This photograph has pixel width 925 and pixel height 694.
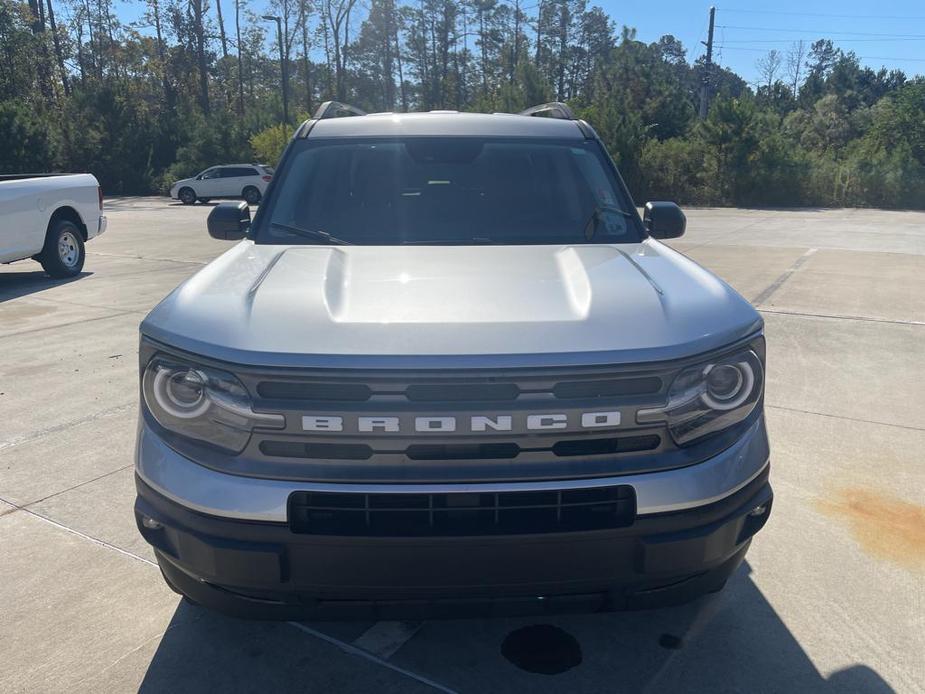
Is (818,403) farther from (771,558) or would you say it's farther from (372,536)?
(372,536)

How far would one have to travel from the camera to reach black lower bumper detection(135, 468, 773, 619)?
1.94m

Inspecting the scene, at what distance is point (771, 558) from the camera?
3213 millimetres

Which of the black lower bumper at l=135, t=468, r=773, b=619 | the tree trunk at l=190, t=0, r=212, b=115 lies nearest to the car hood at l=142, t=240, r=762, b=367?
the black lower bumper at l=135, t=468, r=773, b=619

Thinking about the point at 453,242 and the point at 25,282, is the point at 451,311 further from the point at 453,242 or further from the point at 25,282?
the point at 25,282

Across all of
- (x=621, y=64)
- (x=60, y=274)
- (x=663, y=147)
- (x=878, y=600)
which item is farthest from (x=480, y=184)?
(x=621, y=64)

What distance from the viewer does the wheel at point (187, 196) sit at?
30469 millimetres

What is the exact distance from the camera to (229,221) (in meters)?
3.91

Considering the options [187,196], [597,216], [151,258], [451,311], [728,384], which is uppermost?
[597,216]

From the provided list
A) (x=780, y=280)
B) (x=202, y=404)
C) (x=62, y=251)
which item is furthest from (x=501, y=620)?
(x=62, y=251)

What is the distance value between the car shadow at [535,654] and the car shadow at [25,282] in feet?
26.6

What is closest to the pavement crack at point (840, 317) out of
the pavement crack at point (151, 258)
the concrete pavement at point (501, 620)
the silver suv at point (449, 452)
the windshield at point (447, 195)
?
the concrete pavement at point (501, 620)

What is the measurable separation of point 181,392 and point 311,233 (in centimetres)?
131

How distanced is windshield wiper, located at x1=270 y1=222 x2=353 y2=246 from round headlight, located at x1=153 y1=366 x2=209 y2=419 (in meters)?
1.21

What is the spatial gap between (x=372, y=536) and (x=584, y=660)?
108 centimetres
